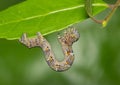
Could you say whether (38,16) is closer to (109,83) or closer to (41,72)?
(109,83)

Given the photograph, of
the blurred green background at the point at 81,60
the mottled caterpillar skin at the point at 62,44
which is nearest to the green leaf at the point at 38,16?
the mottled caterpillar skin at the point at 62,44

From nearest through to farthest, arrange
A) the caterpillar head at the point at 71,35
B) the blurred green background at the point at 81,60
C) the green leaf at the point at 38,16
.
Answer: the green leaf at the point at 38,16 < the caterpillar head at the point at 71,35 < the blurred green background at the point at 81,60

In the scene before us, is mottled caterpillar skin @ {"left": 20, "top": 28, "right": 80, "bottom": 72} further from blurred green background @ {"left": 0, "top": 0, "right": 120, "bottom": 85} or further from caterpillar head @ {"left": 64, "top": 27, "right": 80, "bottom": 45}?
blurred green background @ {"left": 0, "top": 0, "right": 120, "bottom": 85}

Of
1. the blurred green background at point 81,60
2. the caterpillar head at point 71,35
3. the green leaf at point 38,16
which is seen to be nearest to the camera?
the green leaf at point 38,16

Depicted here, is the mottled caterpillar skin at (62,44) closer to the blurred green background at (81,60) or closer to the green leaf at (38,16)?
the green leaf at (38,16)

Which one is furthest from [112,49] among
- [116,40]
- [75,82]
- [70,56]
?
[70,56]

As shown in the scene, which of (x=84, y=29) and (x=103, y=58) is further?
(x=84, y=29)
